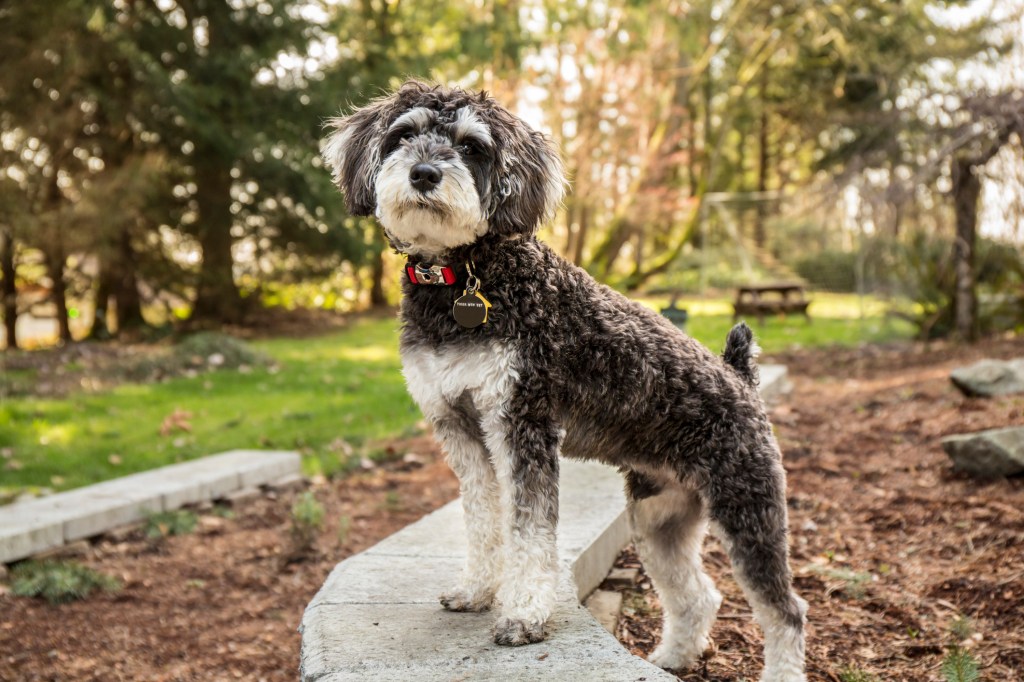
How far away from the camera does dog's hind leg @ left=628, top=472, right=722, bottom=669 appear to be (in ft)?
11.5

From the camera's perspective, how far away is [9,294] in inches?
613

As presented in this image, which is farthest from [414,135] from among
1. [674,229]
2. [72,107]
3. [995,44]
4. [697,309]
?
[674,229]

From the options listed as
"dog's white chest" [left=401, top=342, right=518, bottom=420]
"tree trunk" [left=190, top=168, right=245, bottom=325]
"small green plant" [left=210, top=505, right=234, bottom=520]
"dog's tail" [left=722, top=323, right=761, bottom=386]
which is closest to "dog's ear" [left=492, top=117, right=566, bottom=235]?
"dog's white chest" [left=401, top=342, right=518, bottom=420]

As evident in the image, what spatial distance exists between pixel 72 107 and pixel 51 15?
150 cm

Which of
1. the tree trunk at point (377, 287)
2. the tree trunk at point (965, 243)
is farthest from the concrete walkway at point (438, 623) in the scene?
the tree trunk at point (377, 287)

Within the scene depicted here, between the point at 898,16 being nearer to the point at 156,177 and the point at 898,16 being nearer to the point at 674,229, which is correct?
the point at 674,229

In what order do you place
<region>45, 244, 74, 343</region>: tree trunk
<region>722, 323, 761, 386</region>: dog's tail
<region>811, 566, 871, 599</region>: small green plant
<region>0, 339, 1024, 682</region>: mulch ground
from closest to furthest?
<region>722, 323, 761, 386</region>: dog's tail < <region>0, 339, 1024, 682</region>: mulch ground < <region>811, 566, 871, 599</region>: small green plant < <region>45, 244, 74, 343</region>: tree trunk

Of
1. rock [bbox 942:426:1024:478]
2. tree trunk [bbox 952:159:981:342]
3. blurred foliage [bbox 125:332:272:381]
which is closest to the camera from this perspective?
rock [bbox 942:426:1024:478]

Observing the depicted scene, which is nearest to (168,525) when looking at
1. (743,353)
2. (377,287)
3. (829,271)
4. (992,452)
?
(743,353)

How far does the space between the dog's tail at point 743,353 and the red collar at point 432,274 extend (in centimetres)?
117

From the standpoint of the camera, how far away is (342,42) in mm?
17594

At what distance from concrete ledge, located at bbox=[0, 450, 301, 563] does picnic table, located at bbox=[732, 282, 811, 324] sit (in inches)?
418

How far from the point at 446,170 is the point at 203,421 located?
687 centimetres

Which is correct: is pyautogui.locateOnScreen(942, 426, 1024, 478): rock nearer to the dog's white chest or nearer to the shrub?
the dog's white chest
